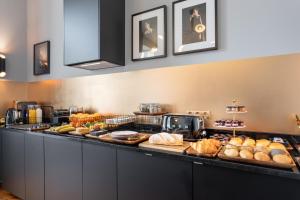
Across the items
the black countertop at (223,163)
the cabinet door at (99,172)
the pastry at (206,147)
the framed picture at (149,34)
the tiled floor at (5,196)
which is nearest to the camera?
the black countertop at (223,163)

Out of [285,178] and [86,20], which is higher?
[86,20]

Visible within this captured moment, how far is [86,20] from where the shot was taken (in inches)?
67.8

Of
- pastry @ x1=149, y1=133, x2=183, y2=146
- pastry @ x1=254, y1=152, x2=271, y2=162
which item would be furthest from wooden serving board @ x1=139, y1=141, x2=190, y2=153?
pastry @ x1=254, y1=152, x2=271, y2=162

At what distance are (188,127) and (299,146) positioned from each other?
689 millimetres

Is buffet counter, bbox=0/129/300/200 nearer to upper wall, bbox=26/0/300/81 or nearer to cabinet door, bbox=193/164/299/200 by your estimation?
cabinet door, bbox=193/164/299/200

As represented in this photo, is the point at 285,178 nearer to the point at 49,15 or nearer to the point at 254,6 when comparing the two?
the point at 254,6

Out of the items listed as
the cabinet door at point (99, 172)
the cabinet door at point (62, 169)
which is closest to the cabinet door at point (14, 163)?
the cabinet door at point (62, 169)

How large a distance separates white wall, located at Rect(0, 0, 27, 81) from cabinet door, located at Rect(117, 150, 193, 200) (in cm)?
230

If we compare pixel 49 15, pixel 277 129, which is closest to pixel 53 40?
pixel 49 15

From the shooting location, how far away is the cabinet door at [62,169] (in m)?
1.62

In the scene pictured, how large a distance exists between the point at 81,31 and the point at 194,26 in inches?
40.2

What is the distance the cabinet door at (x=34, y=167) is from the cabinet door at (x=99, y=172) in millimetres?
621

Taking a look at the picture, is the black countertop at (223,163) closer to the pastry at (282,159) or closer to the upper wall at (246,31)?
the pastry at (282,159)

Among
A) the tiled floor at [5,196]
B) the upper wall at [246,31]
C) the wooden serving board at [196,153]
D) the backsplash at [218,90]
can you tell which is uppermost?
the upper wall at [246,31]
